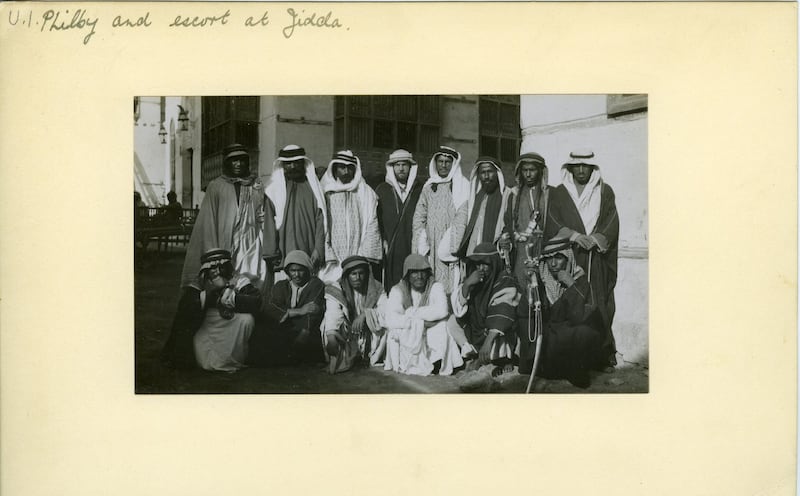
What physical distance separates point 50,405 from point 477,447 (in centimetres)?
190

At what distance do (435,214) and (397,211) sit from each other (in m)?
0.18

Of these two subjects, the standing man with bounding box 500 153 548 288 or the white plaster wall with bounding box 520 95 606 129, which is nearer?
the white plaster wall with bounding box 520 95 606 129

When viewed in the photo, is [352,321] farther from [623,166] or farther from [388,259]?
[623,166]

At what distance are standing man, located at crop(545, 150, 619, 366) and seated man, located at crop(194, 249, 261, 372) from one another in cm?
143

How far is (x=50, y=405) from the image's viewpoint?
3186mm

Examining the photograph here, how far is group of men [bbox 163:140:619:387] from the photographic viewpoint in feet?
10.7

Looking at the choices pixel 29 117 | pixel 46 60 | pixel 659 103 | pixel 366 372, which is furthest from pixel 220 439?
pixel 659 103

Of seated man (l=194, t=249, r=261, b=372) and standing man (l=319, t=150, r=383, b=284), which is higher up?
standing man (l=319, t=150, r=383, b=284)

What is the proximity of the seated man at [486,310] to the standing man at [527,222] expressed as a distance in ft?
0.21

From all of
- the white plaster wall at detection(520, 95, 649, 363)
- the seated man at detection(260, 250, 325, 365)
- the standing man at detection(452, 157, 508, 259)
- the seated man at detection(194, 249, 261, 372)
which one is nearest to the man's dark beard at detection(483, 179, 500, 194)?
the standing man at detection(452, 157, 508, 259)

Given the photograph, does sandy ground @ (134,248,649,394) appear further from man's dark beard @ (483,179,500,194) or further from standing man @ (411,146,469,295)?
man's dark beard @ (483,179,500,194)

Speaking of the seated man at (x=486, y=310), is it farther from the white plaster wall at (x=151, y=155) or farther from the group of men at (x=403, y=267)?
the white plaster wall at (x=151, y=155)
